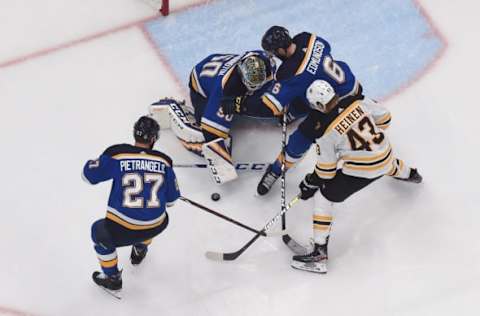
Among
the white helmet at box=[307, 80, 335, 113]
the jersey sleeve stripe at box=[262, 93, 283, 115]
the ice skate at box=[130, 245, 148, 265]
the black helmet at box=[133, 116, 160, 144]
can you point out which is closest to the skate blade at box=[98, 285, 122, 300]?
the ice skate at box=[130, 245, 148, 265]

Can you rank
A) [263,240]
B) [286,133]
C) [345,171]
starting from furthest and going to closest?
[286,133] < [263,240] < [345,171]

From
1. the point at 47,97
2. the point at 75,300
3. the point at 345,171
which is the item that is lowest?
the point at 75,300

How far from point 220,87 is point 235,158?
42 centimetres

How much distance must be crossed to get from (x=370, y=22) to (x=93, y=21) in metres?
1.64

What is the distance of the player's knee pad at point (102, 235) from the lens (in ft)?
11.7

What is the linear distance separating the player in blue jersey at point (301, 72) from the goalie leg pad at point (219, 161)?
0.34 metres

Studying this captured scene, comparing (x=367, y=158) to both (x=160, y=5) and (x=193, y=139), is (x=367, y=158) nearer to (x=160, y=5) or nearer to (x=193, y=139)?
(x=193, y=139)

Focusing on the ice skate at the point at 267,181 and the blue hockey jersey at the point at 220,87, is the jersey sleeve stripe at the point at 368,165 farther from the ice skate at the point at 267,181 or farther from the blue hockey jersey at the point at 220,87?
the blue hockey jersey at the point at 220,87

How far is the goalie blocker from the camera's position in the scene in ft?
13.5

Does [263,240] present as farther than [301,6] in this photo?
No

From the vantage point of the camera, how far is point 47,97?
4.55m

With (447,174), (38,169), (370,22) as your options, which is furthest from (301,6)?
(38,169)

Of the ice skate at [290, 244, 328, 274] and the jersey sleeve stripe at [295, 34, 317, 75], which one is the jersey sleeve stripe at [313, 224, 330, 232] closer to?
the ice skate at [290, 244, 328, 274]

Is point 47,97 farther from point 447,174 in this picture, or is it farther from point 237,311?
point 447,174
